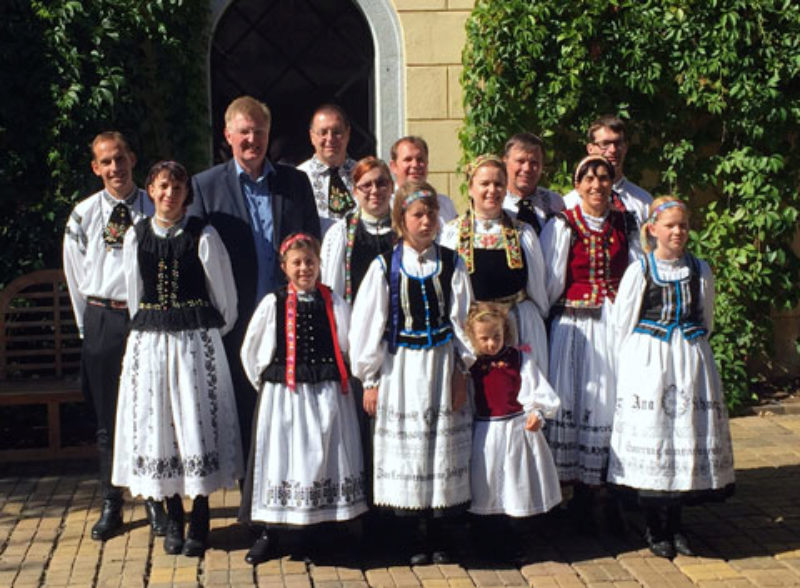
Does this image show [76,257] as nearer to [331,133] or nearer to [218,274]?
[218,274]

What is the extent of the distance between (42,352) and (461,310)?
3223 millimetres

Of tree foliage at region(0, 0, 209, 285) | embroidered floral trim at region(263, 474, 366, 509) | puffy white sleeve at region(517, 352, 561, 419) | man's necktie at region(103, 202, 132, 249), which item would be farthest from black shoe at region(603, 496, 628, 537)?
tree foliage at region(0, 0, 209, 285)

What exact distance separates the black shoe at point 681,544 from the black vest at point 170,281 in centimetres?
222

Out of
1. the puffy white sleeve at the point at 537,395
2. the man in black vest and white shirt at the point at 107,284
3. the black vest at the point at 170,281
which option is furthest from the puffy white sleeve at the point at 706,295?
the man in black vest and white shirt at the point at 107,284

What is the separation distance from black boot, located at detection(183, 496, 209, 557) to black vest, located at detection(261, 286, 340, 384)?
0.64 meters

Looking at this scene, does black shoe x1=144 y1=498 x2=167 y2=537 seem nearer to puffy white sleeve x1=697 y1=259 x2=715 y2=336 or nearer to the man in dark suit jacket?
the man in dark suit jacket

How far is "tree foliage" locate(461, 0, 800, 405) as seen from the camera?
815 cm

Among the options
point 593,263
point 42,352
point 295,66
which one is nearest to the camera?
point 593,263

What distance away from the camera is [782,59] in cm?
813

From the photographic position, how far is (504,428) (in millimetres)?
5301

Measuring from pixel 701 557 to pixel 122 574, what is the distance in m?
2.44

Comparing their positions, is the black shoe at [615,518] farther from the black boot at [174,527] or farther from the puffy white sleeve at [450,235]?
the black boot at [174,527]

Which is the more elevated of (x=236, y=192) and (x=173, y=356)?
(x=236, y=192)

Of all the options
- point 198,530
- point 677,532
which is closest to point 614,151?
point 677,532
